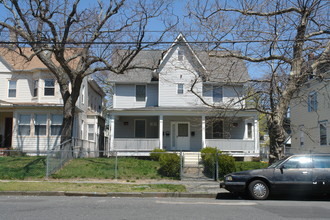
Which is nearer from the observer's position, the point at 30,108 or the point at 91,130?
the point at 30,108

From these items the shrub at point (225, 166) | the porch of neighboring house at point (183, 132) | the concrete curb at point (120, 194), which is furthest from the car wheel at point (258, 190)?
the porch of neighboring house at point (183, 132)

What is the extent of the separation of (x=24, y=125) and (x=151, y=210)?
18232 mm

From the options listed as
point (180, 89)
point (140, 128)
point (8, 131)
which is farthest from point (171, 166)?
point (8, 131)

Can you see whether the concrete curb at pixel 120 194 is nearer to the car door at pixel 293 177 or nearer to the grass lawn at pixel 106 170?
the car door at pixel 293 177

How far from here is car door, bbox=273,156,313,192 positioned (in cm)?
1103

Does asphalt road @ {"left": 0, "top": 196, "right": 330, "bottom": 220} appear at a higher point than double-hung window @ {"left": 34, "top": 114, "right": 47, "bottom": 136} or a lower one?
lower

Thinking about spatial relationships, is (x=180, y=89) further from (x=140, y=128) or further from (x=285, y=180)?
(x=285, y=180)

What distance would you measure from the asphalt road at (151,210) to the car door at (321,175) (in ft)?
3.60

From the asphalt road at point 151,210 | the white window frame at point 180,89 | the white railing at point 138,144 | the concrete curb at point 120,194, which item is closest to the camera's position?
the asphalt road at point 151,210

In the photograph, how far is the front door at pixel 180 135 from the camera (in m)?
25.8

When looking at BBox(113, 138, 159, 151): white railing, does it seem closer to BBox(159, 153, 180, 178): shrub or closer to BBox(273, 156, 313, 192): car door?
BBox(159, 153, 180, 178): shrub

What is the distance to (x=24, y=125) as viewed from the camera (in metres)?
24.2

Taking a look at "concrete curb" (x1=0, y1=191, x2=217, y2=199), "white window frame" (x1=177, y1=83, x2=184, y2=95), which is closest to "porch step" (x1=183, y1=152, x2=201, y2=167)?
"white window frame" (x1=177, y1=83, x2=184, y2=95)

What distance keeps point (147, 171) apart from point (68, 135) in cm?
517
